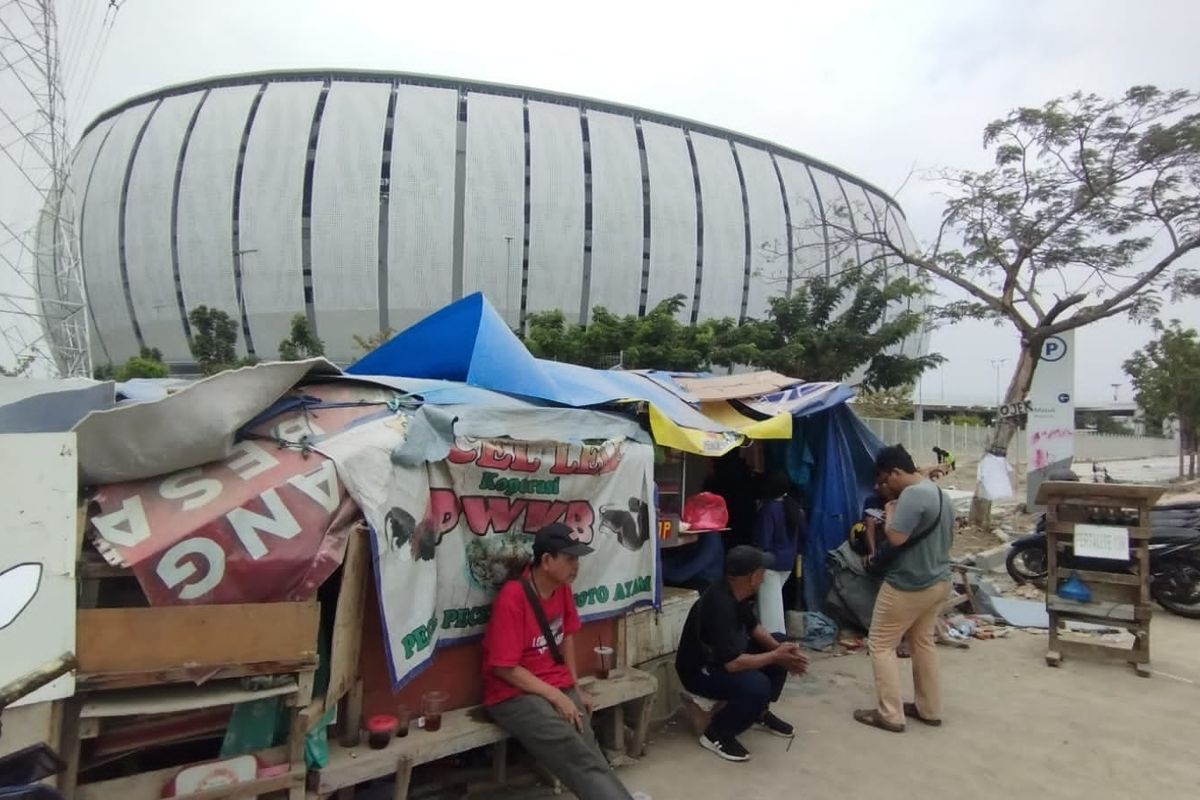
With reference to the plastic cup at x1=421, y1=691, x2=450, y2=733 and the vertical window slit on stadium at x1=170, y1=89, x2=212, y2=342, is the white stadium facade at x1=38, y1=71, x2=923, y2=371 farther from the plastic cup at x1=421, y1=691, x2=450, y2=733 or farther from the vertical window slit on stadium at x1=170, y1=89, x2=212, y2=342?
the plastic cup at x1=421, y1=691, x2=450, y2=733

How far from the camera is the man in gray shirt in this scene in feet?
14.3

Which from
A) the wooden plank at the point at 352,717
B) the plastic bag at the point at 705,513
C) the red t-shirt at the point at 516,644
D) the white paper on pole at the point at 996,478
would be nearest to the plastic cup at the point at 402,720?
the wooden plank at the point at 352,717

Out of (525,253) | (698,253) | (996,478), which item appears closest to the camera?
(996,478)

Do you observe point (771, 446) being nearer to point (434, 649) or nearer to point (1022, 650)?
point (1022, 650)

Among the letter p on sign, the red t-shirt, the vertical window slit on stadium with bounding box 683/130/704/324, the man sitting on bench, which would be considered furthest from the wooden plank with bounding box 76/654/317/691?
the vertical window slit on stadium with bounding box 683/130/704/324

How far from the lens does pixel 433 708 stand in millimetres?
3344

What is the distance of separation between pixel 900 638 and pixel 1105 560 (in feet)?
8.56

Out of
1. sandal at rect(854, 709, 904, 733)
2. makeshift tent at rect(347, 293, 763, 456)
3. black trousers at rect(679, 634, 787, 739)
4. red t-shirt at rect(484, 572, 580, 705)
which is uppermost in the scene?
makeshift tent at rect(347, 293, 763, 456)

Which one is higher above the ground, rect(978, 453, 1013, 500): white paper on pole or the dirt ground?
rect(978, 453, 1013, 500): white paper on pole

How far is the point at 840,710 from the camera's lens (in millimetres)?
4824

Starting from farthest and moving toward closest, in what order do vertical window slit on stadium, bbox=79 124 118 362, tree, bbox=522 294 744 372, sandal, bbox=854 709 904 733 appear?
vertical window slit on stadium, bbox=79 124 118 362 → tree, bbox=522 294 744 372 → sandal, bbox=854 709 904 733

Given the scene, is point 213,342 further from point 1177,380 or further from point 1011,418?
point 1177,380

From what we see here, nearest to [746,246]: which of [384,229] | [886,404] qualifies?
[886,404]

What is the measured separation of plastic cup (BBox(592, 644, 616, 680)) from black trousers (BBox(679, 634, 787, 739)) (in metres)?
0.42
